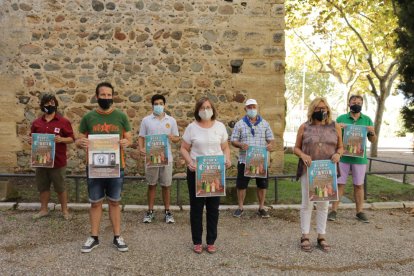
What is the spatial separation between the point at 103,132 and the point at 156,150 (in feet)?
3.86

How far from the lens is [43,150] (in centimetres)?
527

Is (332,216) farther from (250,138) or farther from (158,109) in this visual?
(158,109)

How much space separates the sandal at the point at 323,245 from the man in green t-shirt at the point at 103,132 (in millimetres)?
2205

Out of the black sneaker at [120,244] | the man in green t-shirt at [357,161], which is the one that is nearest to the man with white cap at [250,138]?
the man in green t-shirt at [357,161]

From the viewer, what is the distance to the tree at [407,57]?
7.71 metres

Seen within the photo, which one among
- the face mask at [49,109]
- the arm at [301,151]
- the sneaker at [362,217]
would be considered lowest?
the sneaker at [362,217]

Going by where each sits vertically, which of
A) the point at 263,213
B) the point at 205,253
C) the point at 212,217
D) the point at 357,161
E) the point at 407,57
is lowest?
the point at 205,253

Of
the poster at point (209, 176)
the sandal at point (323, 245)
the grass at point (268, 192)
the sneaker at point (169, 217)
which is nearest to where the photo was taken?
the poster at point (209, 176)

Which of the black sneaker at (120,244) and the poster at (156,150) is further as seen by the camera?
the poster at (156,150)

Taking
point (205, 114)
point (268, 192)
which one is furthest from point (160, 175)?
point (268, 192)

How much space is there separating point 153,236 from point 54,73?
496 centimetres

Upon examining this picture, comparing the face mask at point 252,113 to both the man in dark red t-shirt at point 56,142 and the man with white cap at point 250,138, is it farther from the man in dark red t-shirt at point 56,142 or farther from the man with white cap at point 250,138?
the man in dark red t-shirt at point 56,142

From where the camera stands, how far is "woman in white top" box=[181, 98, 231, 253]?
A: 4293mm

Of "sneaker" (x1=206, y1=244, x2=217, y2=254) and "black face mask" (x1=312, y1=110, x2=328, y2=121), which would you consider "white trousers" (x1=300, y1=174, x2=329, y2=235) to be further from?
"sneaker" (x1=206, y1=244, x2=217, y2=254)
